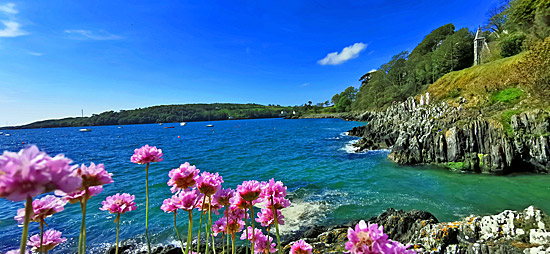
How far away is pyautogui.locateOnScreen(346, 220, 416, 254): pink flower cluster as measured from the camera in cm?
126

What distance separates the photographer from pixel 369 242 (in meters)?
1.29

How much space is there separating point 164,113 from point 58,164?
206744 millimetres

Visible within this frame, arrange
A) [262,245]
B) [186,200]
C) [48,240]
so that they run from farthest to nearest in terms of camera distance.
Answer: [262,245], [186,200], [48,240]

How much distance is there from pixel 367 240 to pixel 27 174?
159cm

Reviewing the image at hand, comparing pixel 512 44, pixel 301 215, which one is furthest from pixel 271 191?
pixel 512 44

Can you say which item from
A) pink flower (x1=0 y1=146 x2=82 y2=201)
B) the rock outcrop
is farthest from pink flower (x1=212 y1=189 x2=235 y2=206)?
the rock outcrop

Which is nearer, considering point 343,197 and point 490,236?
point 490,236

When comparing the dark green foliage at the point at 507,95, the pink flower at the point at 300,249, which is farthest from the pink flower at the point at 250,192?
the dark green foliage at the point at 507,95

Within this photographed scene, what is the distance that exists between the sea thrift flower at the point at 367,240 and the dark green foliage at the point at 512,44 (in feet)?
125

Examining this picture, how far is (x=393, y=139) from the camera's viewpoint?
27594 millimetres

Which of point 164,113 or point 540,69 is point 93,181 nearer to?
point 540,69

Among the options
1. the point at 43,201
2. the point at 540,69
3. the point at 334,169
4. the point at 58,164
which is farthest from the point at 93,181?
the point at 540,69

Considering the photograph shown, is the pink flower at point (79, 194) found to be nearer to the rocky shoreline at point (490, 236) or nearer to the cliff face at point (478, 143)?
the rocky shoreline at point (490, 236)

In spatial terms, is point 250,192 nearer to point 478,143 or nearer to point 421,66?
point 478,143
